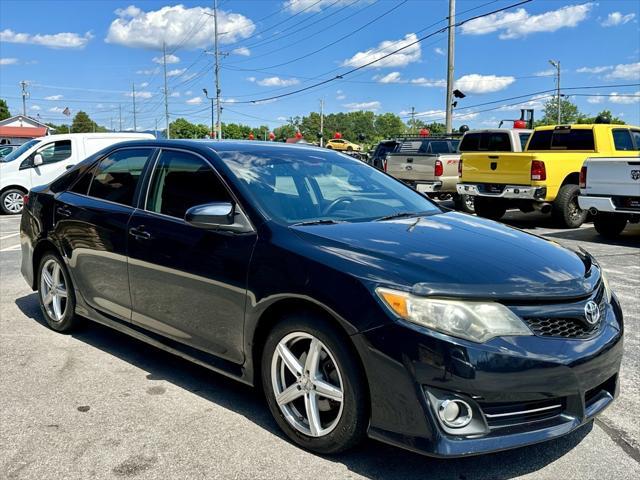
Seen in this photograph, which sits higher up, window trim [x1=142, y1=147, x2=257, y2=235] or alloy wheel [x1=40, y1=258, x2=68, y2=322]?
window trim [x1=142, y1=147, x2=257, y2=235]

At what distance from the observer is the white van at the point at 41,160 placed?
14.5 metres

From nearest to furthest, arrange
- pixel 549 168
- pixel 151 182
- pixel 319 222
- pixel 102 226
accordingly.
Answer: pixel 319 222
pixel 151 182
pixel 102 226
pixel 549 168

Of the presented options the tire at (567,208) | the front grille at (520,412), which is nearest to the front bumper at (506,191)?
the tire at (567,208)

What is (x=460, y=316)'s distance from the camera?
2537 mm

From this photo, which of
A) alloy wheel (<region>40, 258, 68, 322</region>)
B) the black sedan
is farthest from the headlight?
alloy wheel (<region>40, 258, 68, 322</region>)

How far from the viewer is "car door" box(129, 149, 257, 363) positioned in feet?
10.7

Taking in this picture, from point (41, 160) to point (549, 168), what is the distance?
11557 millimetres

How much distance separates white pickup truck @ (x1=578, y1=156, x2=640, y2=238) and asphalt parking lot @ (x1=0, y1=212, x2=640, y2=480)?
18.2ft

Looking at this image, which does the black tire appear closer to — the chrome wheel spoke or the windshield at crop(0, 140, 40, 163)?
the windshield at crop(0, 140, 40, 163)

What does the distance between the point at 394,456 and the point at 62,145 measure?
13.9m

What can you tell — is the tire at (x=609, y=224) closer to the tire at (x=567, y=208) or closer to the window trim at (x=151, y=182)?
the tire at (x=567, y=208)

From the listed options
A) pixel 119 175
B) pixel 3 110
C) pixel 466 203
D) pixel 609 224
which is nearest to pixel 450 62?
pixel 466 203

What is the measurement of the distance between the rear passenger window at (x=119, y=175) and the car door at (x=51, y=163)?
1111 cm

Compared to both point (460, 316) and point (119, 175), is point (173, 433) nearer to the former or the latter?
point (460, 316)
